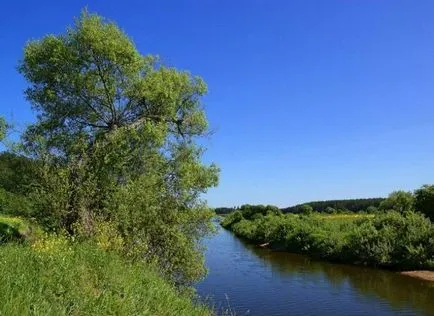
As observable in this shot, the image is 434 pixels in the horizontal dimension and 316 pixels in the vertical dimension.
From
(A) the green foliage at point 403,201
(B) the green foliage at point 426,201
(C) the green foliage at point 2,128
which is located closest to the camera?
(C) the green foliage at point 2,128

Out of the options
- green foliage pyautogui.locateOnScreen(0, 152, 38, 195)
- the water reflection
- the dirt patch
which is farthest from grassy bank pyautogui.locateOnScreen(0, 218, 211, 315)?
the dirt patch

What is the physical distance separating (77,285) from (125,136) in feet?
40.7

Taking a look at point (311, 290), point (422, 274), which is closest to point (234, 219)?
point (422, 274)

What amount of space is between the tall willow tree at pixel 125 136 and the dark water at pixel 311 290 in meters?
3.97

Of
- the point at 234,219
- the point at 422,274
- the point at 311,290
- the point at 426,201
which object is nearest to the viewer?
the point at 311,290

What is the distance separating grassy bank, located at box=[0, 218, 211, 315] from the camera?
25.1 ft

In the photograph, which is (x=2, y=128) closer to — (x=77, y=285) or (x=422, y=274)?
(x=77, y=285)

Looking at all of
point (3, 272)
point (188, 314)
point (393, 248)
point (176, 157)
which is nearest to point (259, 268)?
point (393, 248)

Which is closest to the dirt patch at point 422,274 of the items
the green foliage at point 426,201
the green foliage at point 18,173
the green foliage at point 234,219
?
the green foliage at point 426,201

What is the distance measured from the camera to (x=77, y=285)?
9734 mm

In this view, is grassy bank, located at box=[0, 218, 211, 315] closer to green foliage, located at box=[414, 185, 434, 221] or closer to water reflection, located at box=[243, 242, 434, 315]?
water reflection, located at box=[243, 242, 434, 315]

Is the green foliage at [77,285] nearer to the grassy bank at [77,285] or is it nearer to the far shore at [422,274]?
the grassy bank at [77,285]

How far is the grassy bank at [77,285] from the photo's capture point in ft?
25.1

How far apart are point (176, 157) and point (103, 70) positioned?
198 inches
